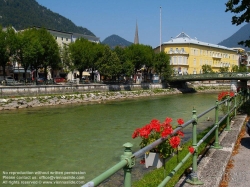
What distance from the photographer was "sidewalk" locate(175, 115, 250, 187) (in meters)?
5.12

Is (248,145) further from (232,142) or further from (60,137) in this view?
(60,137)

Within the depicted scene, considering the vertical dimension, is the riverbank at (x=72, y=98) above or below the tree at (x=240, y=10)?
below

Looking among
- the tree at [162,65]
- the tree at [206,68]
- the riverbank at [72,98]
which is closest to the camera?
the riverbank at [72,98]

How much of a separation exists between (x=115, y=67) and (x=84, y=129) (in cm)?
3244

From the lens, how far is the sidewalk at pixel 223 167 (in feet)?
16.8

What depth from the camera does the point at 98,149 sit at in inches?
535

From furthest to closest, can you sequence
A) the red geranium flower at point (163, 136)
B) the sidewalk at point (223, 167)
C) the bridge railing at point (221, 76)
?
the bridge railing at point (221, 76), the sidewalk at point (223, 167), the red geranium flower at point (163, 136)

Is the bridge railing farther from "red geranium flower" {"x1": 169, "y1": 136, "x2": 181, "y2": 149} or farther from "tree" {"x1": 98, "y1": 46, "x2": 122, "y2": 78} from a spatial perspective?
"red geranium flower" {"x1": 169, "y1": 136, "x2": 181, "y2": 149}

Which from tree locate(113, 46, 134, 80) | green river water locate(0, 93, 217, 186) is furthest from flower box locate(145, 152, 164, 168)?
tree locate(113, 46, 134, 80)

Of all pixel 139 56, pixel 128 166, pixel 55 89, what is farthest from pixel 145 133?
pixel 139 56

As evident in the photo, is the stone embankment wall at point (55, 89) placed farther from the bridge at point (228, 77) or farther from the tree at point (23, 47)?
the bridge at point (228, 77)

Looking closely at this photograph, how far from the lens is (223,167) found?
5.73 meters

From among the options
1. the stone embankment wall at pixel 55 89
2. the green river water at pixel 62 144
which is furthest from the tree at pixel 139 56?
the green river water at pixel 62 144

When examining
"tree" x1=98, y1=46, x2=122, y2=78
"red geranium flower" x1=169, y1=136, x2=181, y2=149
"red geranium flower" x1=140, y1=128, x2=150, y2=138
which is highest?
"tree" x1=98, y1=46, x2=122, y2=78
